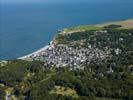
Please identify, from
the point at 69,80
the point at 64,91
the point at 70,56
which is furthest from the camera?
the point at 70,56

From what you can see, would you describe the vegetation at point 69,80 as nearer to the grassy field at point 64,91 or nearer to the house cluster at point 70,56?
the grassy field at point 64,91

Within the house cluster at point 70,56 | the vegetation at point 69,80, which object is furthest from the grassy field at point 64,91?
the house cluster at point 70,56

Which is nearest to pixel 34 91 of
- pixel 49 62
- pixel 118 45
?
pixel 49 62

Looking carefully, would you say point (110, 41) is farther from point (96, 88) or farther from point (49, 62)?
point (96, 88)

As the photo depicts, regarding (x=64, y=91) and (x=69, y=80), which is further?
(x=69, y=80)

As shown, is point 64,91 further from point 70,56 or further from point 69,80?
point 70,56

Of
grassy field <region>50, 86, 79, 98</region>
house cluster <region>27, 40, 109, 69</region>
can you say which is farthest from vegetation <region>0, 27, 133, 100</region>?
house cluster <region>27, 40, 109, 69</region>

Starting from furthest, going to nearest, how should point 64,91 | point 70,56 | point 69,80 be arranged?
point 70,56 < point 69,80 < point 64,91

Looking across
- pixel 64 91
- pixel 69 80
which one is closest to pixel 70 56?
pixel 69 80

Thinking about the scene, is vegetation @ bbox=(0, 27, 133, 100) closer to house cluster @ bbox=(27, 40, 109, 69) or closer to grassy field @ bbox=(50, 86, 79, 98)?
grassy field @ bbox=(50, 86, 79, 98)
